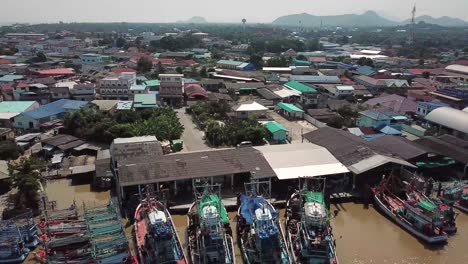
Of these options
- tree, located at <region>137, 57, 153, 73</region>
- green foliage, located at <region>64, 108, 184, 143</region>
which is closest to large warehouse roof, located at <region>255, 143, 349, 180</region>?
green foliage, located at <region>64, 108, 184, 143</region>

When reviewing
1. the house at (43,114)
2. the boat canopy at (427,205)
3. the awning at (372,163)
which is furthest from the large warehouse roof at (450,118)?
the house at (43,114)

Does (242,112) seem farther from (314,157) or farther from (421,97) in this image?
(421,97)

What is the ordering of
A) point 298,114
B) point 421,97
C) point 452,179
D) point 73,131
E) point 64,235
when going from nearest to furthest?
1. point 64,235
2. point 452,179
3. point 73,131
4. point 298,114
5. point 421,97

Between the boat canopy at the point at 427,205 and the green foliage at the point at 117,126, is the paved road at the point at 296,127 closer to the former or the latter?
the green foliage at the point at 117,126

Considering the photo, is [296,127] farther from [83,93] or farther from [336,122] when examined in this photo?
[83,93]

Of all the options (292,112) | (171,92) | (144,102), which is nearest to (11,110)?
(144,102)

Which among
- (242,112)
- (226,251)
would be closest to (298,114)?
(242,112)
